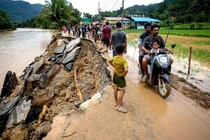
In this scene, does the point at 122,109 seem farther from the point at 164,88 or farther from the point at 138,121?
the point at 164,88

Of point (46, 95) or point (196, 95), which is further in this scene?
point (46, 95)

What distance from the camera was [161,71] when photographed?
4117 millimetres

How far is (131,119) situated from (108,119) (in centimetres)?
48

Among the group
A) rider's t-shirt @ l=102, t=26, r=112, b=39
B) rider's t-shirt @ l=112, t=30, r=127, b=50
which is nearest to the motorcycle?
rider's t-shirt @ l=112, t=30, r=127, b=50

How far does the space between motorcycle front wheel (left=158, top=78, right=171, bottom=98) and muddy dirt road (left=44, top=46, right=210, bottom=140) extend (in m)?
0.15

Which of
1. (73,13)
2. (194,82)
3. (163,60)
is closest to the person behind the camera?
(163,60)

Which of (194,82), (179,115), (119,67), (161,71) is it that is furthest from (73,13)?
(179,115)

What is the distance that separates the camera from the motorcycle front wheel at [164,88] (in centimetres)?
385

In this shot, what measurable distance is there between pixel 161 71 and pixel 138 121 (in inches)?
64.8

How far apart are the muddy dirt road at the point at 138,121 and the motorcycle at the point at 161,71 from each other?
11.6 inches

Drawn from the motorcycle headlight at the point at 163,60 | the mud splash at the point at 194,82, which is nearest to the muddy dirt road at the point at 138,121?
the mud splash at the point at 194,82

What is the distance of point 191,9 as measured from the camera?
1795 inches

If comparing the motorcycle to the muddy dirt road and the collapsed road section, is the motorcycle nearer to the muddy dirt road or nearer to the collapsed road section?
the muddy dirt road

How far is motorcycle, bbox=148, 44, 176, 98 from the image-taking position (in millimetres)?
3876
